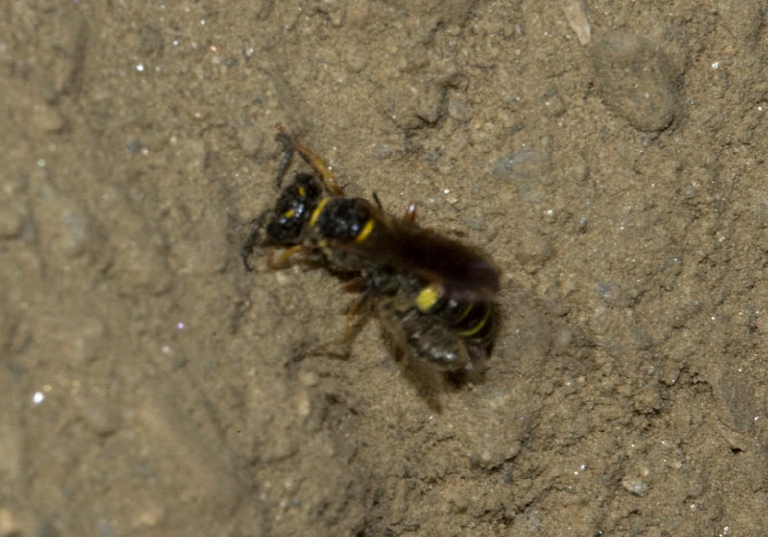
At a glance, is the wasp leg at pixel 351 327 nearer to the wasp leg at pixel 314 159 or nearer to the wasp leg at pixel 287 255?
the wasp leg at pixel 287 255

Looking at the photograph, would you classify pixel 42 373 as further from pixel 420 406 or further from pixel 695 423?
pixel 695 423

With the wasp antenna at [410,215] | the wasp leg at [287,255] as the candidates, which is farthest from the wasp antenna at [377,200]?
the wasp leg at [287,255]

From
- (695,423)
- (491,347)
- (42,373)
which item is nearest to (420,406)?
(491,347)

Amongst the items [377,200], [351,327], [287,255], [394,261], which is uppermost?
[377,200]

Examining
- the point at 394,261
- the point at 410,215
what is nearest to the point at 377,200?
the point at 410,215

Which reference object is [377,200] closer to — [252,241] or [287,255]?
[287,255]

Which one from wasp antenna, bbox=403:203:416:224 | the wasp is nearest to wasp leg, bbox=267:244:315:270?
the wasp

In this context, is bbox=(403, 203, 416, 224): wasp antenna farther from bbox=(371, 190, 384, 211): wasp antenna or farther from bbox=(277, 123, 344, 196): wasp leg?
bbox=(277, 123, 344, 196): wasp leg
